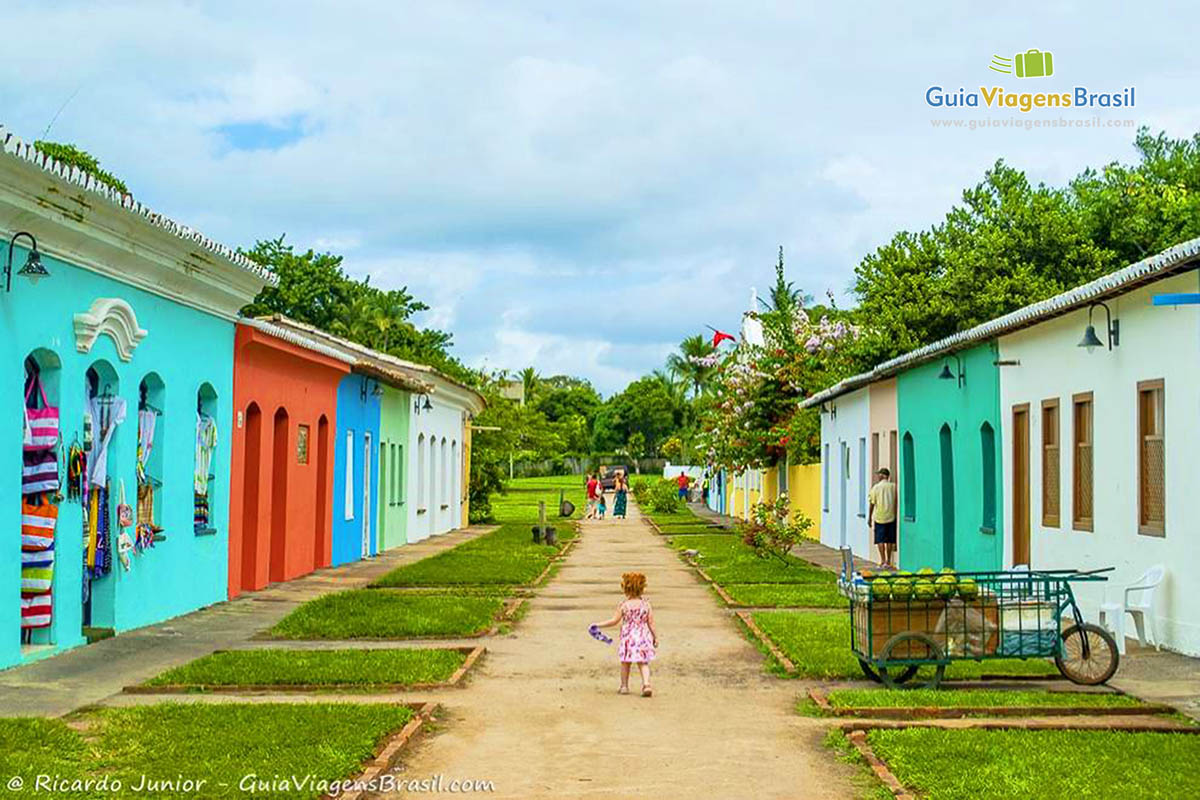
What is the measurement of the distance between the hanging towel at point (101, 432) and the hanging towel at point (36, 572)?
4.41ft

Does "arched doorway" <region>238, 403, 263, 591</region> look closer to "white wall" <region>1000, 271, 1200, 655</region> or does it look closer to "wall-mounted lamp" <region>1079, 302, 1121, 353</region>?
"white wall" <region>1000, 271, 1200, 655</region>

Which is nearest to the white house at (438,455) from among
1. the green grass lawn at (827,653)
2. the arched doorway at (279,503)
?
the arched doorway at (279,503)

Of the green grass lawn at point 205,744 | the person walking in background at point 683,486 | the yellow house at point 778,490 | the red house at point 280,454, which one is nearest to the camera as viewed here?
the green grass lawn at point 205,744

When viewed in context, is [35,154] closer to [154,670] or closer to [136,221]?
[136,221]

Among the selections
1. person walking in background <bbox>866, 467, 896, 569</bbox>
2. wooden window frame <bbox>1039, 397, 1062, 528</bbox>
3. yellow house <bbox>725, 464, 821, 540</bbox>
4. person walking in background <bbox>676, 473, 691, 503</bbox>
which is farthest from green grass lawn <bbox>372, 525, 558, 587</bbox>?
person walking in background <bbox>676, 473, 691, 503</bbox>

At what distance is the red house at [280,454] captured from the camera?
18.6 metres

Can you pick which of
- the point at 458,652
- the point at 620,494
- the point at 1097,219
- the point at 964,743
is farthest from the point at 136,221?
the point at 620,494

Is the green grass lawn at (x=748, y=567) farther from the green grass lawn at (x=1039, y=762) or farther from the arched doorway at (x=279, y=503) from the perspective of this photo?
the green grass lawn at (x=1039, y=762)

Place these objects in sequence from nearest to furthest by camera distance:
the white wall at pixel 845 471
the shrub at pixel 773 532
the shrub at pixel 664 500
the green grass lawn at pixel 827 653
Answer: the green grass lawn at pixel 827 653, the shrub at pixel 773 532, the white wall at pixel 845 471, the shrub at pixel 664 500

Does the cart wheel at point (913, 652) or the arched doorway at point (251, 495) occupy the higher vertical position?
the arched doorway at point (251, 495)

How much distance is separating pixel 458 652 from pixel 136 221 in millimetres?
4972

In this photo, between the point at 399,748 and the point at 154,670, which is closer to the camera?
the point at 399,748

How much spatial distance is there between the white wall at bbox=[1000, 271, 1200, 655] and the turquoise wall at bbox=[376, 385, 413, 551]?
50.1 ft

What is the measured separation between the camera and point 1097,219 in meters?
30.8
